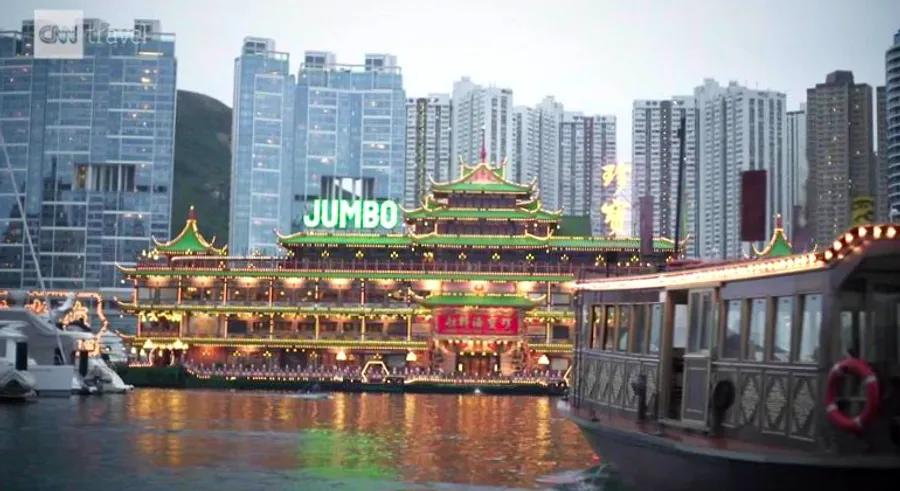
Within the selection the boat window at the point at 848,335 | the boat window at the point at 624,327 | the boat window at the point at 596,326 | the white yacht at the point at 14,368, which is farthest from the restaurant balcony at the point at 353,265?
the boat window at the point at 848,335

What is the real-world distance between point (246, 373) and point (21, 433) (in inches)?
1470

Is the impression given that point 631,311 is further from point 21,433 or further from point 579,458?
point 21,433

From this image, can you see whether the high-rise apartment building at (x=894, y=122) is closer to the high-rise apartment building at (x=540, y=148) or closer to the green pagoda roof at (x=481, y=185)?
the green pagoda roof at (x=481, y=185)

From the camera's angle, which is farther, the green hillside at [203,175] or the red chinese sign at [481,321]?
the green hillside at [203,175]

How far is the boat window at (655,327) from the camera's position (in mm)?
17406

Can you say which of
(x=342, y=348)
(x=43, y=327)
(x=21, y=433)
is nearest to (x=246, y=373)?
(x=342, y=348)

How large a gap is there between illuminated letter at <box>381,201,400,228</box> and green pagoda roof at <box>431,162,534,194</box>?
4578mm

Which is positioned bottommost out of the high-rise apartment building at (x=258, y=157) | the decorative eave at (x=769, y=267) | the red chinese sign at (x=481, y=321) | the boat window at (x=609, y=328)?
the red chinese sign at (x=481, y=321)

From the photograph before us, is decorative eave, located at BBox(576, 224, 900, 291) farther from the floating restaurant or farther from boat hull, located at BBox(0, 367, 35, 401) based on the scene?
the floating restaurant

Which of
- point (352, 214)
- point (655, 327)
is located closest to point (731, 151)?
point (352, 214)

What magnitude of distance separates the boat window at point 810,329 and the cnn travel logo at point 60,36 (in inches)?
4306

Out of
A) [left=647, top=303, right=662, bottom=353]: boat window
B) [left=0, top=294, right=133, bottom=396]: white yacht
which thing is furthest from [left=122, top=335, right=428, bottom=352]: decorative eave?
[left=647, top=303, right=662, bottom=353]: boat window

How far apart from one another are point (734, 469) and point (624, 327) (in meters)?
5.93

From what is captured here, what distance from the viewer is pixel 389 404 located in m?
50.3
